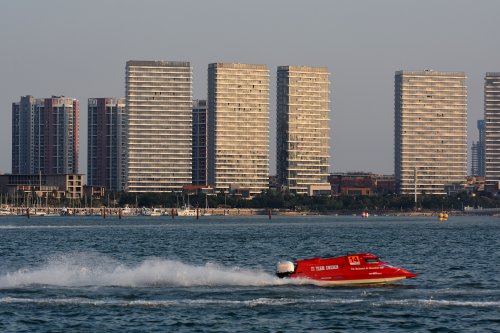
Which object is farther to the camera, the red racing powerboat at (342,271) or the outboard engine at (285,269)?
the red racing powerboat at (342,271)

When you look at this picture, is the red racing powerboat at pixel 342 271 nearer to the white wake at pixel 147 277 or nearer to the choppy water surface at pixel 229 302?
the choppy water surface at pixel 229 302

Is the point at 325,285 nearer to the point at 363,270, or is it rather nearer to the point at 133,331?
the point at 363,270

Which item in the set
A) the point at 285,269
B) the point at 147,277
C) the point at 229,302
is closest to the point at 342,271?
the point at 285,269

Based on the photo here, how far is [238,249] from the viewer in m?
111

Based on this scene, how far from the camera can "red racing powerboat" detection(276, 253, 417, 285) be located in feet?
201

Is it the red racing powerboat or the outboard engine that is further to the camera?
the red racing powerboat

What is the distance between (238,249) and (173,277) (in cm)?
4752

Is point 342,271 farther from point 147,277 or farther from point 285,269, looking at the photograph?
point 147,277

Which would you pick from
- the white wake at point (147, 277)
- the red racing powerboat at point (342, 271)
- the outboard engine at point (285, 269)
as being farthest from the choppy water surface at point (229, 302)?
the red racing powerboat at point (342, 271)

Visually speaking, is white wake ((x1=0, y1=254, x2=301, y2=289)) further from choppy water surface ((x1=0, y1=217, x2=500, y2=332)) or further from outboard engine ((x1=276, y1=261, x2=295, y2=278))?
outboard engine ((x1=276, y1=261, x2=295, y2=278))

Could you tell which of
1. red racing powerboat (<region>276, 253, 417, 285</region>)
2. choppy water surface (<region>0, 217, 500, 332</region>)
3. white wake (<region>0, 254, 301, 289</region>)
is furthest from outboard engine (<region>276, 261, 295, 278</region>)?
choppy water surface (<region>0, 217, 500, 332</region>)

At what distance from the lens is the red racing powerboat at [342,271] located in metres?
61.3

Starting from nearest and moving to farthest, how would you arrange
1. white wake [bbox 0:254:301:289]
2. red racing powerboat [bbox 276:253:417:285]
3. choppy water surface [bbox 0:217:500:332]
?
choppy water surface [bbox 0:217:500:332]
red racing powerboat [bbox 276:253:417:285]
white wake [bbox 0:254:301:289]

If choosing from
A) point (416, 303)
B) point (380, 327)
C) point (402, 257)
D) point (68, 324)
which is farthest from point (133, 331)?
point (402, 257)
